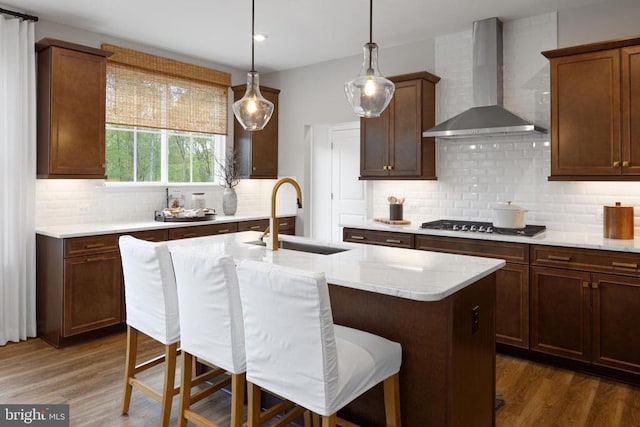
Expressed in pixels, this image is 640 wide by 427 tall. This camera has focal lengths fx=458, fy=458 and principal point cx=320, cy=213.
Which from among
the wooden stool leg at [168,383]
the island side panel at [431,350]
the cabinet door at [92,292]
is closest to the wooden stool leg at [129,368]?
the wooden stool leg at [168,383]

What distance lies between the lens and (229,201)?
18.4 ft

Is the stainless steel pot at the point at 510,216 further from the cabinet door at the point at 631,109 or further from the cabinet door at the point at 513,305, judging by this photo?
the cabinet door at the point at 631,109

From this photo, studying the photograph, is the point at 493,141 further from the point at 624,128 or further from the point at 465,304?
the point at 465,304

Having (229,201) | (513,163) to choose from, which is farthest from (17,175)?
(513,163)

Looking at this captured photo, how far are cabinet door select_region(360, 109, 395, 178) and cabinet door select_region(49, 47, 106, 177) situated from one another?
2568 millimetres

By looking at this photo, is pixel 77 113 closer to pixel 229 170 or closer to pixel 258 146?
pixel 229 170

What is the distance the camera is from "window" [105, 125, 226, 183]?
4.89 metres

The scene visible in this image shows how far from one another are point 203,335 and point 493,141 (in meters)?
3.36

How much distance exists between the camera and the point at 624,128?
3.38 meters

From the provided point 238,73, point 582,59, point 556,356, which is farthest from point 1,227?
point 582,59

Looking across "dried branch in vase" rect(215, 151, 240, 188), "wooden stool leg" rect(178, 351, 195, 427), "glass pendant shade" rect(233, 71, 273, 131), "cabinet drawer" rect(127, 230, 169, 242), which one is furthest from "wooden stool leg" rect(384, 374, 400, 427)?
"dried branch in vase" rect(215, 151, 240, 188)

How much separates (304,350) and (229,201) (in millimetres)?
4052

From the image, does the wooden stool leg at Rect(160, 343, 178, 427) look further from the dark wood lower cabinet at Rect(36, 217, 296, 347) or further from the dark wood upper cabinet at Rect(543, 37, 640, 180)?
the dark wood upper cabinet at Rect(543, 37, 640, 180)

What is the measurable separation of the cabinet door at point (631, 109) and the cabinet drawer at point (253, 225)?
12.2ft
